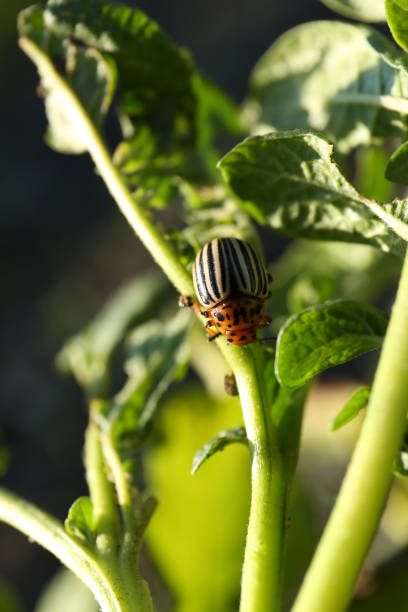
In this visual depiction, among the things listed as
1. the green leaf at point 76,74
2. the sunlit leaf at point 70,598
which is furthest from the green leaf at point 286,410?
the sunlit leaf at point 70,598

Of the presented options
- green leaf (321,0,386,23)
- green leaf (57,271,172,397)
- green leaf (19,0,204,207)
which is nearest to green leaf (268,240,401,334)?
green leaf (57,271,172,397)

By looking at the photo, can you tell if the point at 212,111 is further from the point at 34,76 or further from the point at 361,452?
the point at 34,76

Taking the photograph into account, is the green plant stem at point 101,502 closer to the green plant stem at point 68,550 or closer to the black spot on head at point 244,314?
the green plant stem at point 68,550

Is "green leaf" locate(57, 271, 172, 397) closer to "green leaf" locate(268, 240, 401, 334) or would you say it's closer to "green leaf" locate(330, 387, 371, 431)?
"green leaf" locate(268, 240, 401, 334)

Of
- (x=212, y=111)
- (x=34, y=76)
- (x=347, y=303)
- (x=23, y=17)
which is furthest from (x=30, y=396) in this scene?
(x=347, y=303)

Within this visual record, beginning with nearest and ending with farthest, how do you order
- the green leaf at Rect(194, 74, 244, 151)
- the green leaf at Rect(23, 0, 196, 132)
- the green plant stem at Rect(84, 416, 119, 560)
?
1. the green plant stem at Rect(84, 416, 119, 560)
2. the green leaf at Rect(23, 0, 196, 132)
3. the green leaf at Rect(194, 74, 244, 151)

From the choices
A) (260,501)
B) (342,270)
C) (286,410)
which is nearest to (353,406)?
(286,410)

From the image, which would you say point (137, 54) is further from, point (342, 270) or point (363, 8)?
point (342, 270)

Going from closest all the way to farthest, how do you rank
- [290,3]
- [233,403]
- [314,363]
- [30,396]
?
[314,363] → [233,403] → [30,396] → [290,3]
